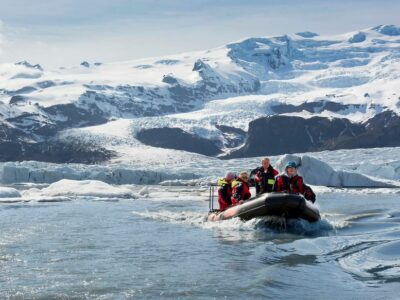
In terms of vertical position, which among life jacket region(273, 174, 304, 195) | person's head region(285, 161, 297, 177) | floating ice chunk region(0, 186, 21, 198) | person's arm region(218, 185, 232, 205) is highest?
person's head region(285, 161, 297, 177)

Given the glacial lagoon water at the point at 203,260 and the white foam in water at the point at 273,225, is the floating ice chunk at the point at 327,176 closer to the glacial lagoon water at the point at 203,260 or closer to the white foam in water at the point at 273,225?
the glacial lagoon water at the point at 203,260

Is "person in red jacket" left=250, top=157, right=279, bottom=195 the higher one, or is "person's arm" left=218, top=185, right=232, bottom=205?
"person in red jacket" left=250, top=157, right=279, bottom=195

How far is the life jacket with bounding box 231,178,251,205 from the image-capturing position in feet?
67.0

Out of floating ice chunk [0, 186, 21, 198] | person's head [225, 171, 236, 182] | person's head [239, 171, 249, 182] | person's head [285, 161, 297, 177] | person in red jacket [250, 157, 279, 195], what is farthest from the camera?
floating ice chunk [0, 186, 21, 198]

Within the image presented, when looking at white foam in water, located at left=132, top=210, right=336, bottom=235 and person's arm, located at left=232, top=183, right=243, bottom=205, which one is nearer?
white foam in water, located at left=132, top=210, right=336, bottom=235

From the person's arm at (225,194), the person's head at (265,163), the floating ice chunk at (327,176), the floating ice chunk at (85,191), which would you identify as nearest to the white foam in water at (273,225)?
the person's arm at (225,194)

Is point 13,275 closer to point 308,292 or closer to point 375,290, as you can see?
point 308,292

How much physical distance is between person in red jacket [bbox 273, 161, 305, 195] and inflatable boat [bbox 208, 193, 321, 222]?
492 millimetres

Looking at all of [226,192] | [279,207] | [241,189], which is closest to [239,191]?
[241,189]

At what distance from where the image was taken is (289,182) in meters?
18.7

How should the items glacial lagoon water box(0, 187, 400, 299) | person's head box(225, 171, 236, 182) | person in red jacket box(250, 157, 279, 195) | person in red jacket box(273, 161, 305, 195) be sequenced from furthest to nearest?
person's head box(225, 171, 236, 182)
person in red jacket box(250, 157, 279, 195)
person in red jacket box(273, 161, 305, 195)
glacial lagoon water box(0, 187, 400, 299)

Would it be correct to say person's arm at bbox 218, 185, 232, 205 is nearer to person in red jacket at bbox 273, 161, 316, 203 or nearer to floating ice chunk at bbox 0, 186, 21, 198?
person in red jacket at bbox 273, 161, 316, 203

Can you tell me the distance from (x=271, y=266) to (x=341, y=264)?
1.42 m

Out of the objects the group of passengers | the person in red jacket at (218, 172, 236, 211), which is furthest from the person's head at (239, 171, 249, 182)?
the person in red jacket at (218, 172, 236, 211)
